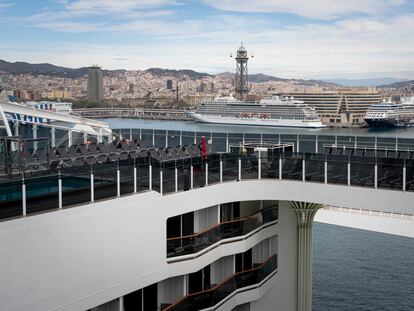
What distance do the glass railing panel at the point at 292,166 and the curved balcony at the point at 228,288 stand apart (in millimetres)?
1400

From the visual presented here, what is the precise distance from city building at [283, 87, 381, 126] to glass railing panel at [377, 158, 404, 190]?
88950 mm

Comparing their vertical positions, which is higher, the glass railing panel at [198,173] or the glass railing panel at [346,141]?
the glass railing panel at [346,141]

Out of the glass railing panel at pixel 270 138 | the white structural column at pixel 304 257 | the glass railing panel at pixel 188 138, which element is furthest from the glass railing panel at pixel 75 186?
the glass railing panel at pixel 188 138

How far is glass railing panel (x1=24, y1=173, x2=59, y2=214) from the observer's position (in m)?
5.89

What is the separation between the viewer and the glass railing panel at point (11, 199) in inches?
224

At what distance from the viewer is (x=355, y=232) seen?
24.0m

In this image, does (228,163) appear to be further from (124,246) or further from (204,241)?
(124,246)

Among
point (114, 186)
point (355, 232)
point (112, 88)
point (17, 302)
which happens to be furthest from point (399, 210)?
point (112, 88)

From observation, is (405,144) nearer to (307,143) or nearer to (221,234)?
(307,143)

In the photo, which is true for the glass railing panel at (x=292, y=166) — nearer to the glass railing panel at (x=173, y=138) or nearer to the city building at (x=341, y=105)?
the glass railing panel at (x=173, y=138)

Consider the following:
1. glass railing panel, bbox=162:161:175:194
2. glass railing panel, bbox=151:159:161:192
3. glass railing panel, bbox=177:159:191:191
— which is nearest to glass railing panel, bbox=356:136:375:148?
glass railing panel, bbox=177:159:191:191

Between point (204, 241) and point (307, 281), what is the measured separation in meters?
2.60

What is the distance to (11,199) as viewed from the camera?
5758 mm

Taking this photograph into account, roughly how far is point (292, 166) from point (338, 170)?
28.1 inches
